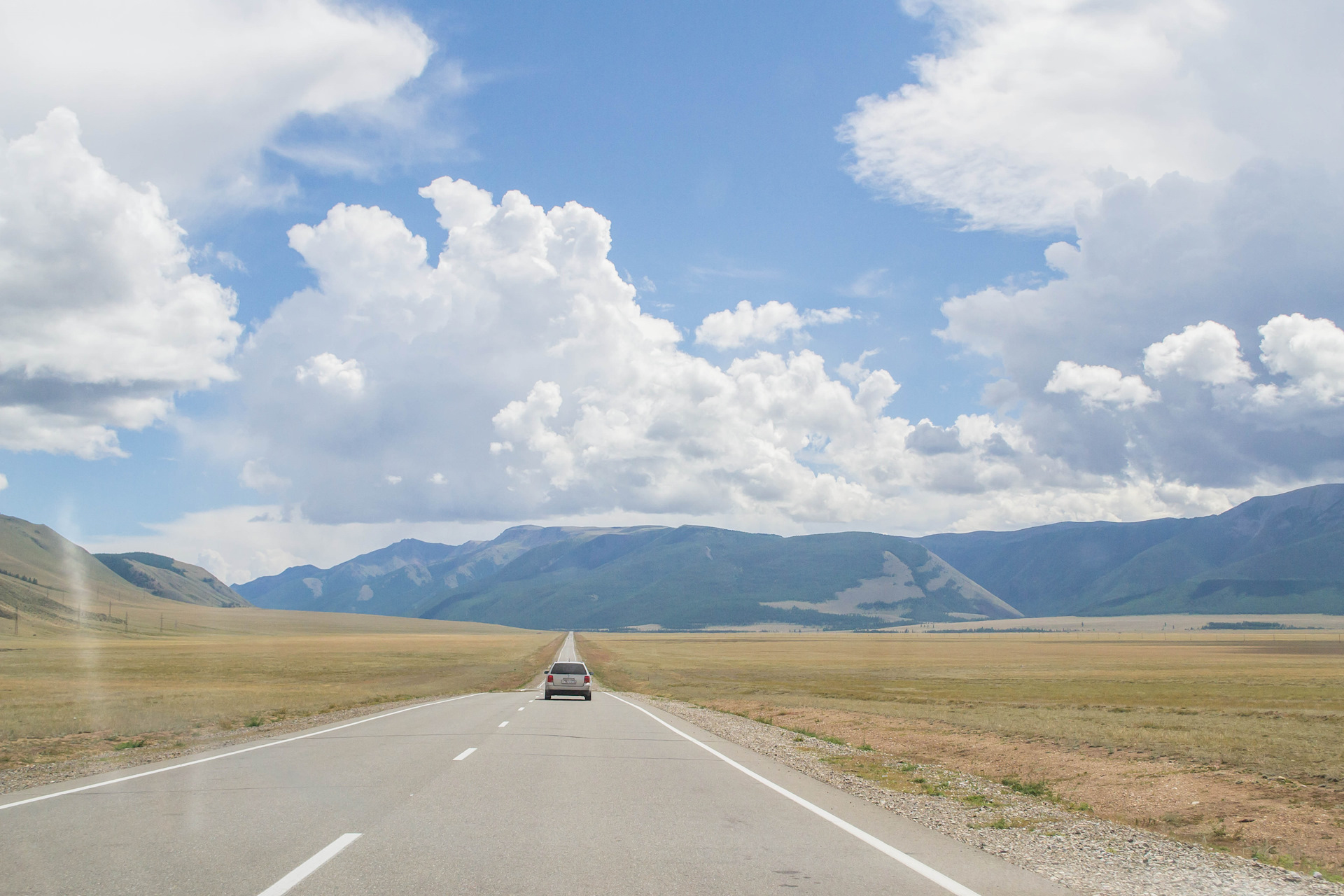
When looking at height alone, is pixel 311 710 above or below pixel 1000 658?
above

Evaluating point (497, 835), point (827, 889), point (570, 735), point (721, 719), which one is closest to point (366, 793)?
point (497, 835)

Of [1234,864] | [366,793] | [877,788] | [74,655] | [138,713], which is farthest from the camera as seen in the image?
[74,655]

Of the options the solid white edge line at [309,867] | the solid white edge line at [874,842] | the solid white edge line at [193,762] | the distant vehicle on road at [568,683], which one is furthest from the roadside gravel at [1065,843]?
the distant vehicle on road at [568,683]

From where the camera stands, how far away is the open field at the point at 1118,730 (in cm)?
1299

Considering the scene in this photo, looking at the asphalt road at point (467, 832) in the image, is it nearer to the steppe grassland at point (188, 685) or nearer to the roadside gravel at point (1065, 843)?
the roadside gravel at point (1065, 843)

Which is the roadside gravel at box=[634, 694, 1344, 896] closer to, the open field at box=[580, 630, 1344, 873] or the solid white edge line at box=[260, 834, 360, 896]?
the open field at box=[580, 630, 1344, 873]

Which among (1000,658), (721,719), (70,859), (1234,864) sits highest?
(70,859)

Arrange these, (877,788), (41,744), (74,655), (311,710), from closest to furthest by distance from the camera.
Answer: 1. (877,788)
2. (41,744)
3. (311,710)
4. (74,655)

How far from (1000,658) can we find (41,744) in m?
123

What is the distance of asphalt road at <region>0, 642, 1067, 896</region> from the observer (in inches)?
316

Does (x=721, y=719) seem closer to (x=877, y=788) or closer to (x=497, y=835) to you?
(x=877, y=788)

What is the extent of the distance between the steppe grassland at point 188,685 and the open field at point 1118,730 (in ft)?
53.5

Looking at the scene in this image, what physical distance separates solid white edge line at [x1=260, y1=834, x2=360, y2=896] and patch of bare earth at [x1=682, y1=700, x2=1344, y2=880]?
32.1 feet

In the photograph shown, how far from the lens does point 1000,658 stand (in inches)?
4884
